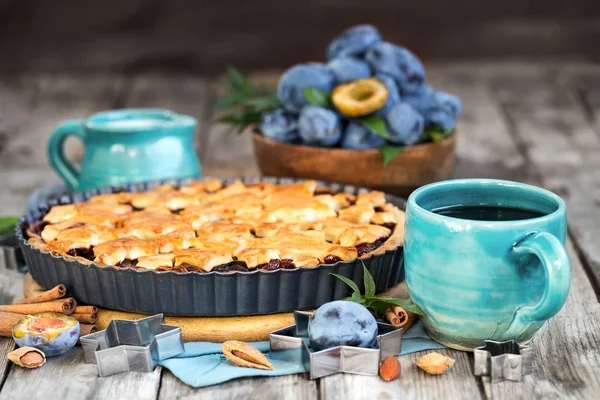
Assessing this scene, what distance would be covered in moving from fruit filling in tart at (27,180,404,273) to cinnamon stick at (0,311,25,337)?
0.41 feet

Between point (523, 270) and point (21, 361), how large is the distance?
750 mm

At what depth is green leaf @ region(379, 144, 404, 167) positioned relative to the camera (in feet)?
6.39

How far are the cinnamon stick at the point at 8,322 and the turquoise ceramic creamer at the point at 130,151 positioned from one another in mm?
640

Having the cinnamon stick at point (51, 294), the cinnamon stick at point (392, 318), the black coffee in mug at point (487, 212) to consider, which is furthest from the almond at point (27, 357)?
the black coffee in mug at point (487, 212)

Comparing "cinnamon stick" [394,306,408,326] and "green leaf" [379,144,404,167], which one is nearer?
"cinnamon stick" [394,306,408,326]

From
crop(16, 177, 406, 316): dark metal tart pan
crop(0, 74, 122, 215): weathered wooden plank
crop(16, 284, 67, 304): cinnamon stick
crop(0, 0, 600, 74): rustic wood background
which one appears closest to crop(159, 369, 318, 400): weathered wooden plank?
crop(16, 177, 406, 316): dark metal tart pan

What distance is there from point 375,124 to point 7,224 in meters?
0.83

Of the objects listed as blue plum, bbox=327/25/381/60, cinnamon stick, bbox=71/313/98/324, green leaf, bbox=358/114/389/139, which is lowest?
cinnamon stick, bbox=71/313/98/324

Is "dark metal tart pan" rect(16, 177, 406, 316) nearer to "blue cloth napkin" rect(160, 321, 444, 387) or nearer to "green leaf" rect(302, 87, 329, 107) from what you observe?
"blue cloth napkin" rect(160, 321, 444, 387)

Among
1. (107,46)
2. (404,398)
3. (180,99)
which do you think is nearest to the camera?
(404,398)

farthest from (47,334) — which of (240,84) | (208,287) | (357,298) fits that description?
(240,84)

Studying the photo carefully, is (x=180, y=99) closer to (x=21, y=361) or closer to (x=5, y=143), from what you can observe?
(x=5, y=143)

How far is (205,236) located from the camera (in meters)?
1.52

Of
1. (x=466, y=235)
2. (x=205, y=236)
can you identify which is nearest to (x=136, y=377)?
(x=205, y=236)
